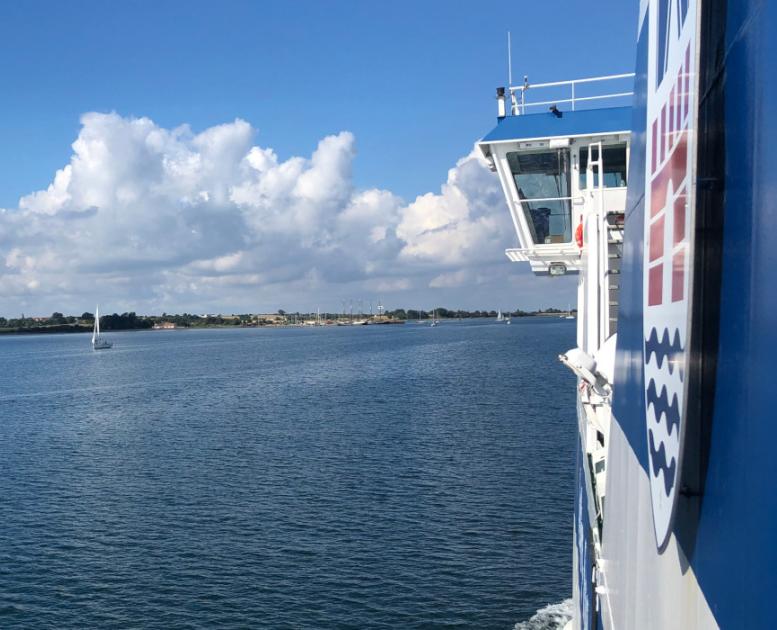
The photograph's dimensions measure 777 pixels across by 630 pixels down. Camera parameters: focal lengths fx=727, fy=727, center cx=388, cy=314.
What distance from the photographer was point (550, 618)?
2097cm

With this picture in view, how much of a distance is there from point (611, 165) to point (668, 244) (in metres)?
13.8

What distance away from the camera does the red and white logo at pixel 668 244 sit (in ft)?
9.57

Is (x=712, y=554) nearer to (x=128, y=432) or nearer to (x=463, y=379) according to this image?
(x=128, y=432)

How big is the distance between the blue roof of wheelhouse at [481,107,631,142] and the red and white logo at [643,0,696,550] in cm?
1176

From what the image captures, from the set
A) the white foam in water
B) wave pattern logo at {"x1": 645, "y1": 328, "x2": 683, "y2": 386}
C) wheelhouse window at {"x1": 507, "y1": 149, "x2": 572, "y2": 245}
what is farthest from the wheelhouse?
wave pattern logo at {"x1": 645, "y1": 328, "x2": 683, "y2": 386}

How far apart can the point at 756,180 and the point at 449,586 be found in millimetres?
22375

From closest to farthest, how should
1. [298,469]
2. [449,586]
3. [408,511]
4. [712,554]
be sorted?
[712,554] < [449,586] < [408,511] < [298,469]

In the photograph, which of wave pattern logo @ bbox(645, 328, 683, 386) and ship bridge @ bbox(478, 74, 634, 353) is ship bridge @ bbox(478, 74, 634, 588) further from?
wave pattern logo @ bbox(645, 328, 683, 386)

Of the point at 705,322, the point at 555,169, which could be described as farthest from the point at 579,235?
the point at 705,322

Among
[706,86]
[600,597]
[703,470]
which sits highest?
[706,86]

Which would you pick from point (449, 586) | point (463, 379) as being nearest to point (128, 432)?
point (449, 586)

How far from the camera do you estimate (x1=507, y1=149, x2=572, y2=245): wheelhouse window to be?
16109mm

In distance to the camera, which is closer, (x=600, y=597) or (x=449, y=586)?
(x=600, y=597)

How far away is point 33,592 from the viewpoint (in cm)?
2320
